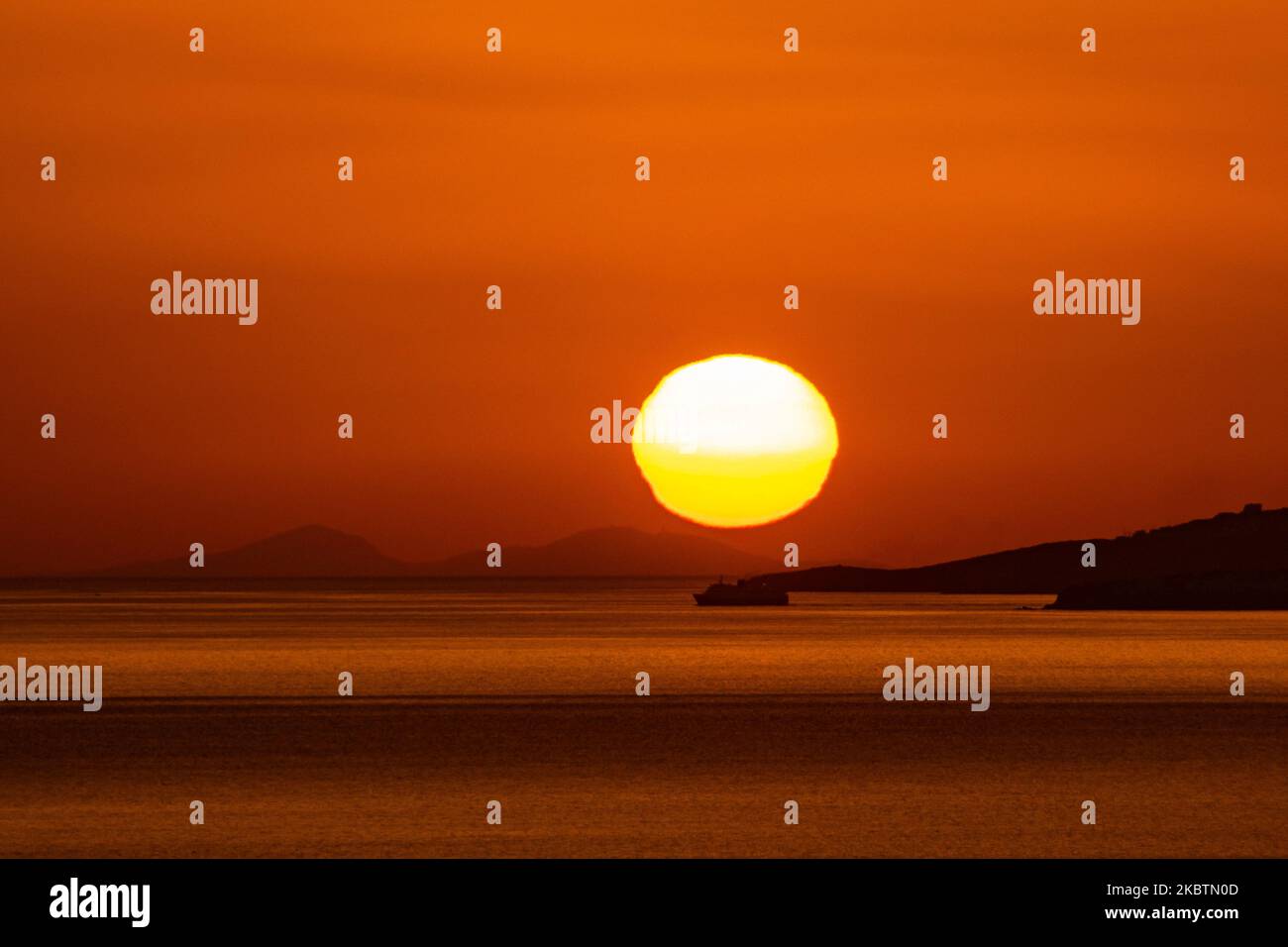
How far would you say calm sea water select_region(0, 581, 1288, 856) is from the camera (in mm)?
41531

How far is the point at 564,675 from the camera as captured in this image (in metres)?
106

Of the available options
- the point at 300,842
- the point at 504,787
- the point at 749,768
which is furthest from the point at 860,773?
the point at 300,842

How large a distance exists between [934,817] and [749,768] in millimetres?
10986

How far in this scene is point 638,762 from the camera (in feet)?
188

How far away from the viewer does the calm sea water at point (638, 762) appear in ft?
136
